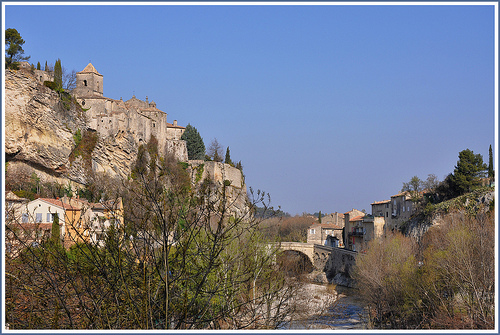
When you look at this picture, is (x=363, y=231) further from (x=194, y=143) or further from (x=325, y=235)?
(x=194, y=143)

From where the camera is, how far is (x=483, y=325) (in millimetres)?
15281

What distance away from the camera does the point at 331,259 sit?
139 feet

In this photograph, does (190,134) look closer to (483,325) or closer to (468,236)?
(468,236)

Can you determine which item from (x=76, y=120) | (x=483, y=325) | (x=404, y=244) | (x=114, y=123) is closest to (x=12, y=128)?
(x=76, y=120)

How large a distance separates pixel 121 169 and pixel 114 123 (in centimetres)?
420

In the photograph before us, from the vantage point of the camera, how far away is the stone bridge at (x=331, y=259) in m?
38.7

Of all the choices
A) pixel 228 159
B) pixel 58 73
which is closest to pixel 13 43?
pixel 58 73

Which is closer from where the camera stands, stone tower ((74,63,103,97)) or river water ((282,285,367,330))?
river water ((282,285,367,330))

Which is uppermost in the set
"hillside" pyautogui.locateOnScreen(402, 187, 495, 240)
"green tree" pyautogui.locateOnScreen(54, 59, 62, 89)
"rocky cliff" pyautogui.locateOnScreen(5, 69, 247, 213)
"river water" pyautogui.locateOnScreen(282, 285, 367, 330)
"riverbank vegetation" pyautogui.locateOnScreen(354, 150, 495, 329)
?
"green tree" pyautogui.locateOnScreen(54, 59, 62, 89)

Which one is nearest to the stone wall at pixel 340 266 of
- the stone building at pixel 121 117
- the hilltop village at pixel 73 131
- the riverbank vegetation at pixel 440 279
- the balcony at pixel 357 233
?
the balcony at pixel 357 233

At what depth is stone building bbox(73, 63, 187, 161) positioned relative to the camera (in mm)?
44250

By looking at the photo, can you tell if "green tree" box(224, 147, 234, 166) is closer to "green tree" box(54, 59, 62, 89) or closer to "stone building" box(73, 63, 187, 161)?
"stone building" box(73, 63, 187, 161)

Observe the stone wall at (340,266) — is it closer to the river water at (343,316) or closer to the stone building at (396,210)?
the river water at (343,316)

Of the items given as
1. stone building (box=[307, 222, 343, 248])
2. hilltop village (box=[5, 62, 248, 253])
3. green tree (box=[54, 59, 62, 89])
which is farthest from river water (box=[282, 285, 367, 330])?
green tree (box=[54, 59, 62, 89])
